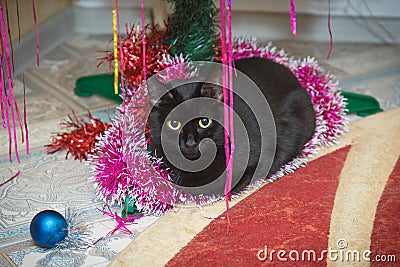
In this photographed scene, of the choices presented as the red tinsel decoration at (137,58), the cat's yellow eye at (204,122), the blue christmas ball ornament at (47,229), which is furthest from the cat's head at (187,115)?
the blue christmas ball ornament at (47,229)

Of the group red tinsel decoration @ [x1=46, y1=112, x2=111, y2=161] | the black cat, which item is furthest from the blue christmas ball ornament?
red tinsel decoration @ [x1=46, y1=112, x2=111, y2=161]

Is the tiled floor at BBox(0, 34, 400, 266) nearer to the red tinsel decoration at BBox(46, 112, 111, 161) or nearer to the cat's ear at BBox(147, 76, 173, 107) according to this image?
the red tinsel decoration at BBox(46, 112, 111, 161)

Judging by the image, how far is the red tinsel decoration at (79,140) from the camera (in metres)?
1.59

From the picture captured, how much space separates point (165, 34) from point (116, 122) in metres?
0.33

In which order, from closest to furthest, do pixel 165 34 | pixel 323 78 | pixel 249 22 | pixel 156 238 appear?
pixel 156 238
pixel 165 34
pixel 323 78
pixel 249 22

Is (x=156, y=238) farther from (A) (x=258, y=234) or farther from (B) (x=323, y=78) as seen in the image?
(B) (x=323, y=78)

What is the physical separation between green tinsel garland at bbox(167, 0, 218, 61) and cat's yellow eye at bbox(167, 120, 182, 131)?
284mm

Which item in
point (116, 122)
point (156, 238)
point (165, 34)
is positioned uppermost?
point (165, 34)

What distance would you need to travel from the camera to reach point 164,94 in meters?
1.33

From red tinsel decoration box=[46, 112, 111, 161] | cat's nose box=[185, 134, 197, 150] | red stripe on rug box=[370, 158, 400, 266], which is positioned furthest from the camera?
red tinsel decoration box=[46, 112, 111, 161]

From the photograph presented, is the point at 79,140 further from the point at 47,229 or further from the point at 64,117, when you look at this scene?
the point at 47,229

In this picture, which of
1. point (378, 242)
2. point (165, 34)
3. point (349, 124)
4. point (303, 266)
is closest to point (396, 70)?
point (349, 124)

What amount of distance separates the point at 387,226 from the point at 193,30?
2.24ft

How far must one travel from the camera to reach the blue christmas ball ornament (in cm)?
118
